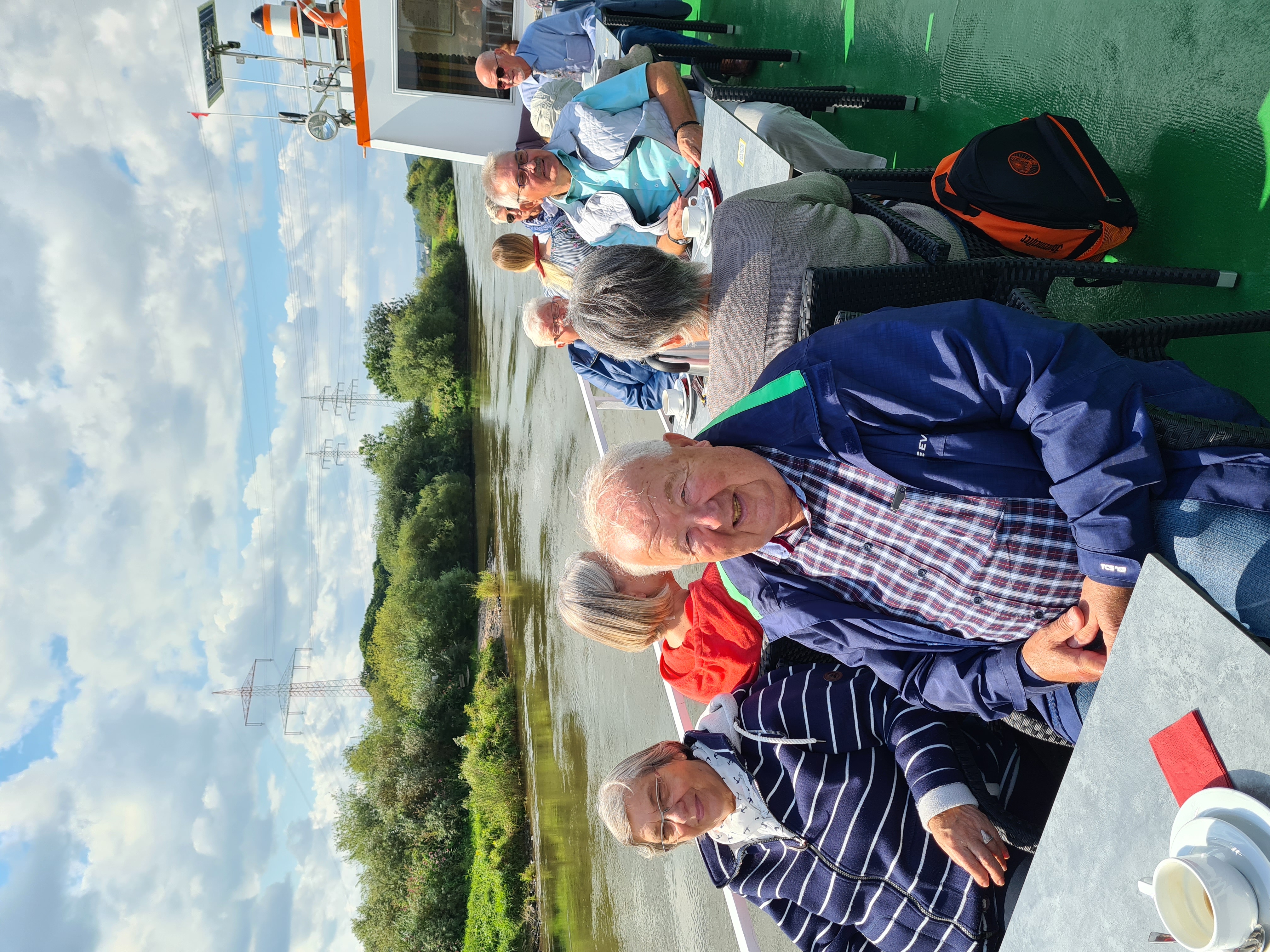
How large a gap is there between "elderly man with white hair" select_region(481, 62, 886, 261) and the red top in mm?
1374

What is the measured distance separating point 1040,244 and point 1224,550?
120cm

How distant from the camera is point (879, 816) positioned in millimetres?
1812

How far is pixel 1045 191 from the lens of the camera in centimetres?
197

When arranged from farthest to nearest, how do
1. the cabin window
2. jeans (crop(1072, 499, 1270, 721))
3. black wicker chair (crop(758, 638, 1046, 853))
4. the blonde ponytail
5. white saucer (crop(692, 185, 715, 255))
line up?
1. the cabin window
2. the blonde ponytail
3. white saucer (crop(692, 185, 715, 255))
4. black wicker chair (crop(758, 638, 1046, 853))
5. jeans (crop(1072, 499, 1270, 721))

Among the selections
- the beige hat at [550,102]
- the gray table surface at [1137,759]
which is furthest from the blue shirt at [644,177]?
the gray table surface at [1137,759]

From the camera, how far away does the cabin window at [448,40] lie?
5746mm

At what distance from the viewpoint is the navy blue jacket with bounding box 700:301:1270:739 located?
1160 millimetres

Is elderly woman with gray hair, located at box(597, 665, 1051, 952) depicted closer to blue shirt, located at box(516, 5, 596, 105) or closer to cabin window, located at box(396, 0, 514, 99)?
blue shirt, located at box(516, 5, 596, 105)

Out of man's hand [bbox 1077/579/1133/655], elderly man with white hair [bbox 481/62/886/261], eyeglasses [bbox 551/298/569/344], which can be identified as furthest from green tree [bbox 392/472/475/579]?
man's hand [bbox 1077/579/1133/655]

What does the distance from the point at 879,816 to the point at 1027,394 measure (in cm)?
112

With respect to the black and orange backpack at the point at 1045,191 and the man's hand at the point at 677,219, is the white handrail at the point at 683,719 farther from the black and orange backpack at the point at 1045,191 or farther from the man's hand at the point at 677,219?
the black and orange backpack at the point at 1045,191

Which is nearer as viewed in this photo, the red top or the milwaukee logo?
the milwaukee logo

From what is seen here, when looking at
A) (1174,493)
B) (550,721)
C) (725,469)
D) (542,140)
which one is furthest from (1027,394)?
(550,721)

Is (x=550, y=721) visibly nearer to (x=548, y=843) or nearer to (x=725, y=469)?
(x=548, y=843)
